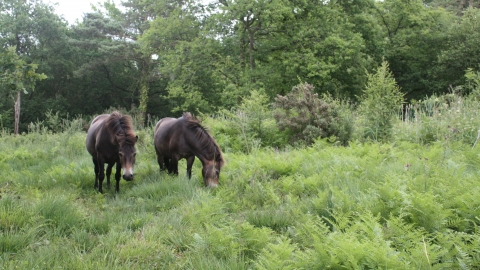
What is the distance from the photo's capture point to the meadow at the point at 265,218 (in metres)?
2.39

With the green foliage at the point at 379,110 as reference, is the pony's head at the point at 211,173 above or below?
below

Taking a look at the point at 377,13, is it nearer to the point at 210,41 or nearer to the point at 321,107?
the point at 210,41

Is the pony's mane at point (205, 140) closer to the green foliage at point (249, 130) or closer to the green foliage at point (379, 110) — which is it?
the green foliage at point (249, 130)

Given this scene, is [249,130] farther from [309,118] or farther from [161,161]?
[161,161]

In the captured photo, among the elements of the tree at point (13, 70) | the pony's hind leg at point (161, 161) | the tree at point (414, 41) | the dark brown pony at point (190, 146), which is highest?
the tree at point (414, 41)

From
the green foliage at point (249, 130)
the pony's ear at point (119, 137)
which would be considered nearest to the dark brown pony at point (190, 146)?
the pony's ear at point (119, 137)

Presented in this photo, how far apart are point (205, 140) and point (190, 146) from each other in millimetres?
370

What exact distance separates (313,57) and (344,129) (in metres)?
12.7

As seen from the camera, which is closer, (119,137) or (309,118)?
(119,137)

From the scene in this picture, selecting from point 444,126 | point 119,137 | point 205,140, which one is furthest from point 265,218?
point 444,126

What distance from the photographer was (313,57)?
67.4 ft

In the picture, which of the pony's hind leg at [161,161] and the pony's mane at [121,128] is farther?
the pony's hind leg at [161,161]

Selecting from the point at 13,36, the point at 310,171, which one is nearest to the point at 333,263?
the point at 310,171

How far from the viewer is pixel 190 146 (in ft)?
20.8
